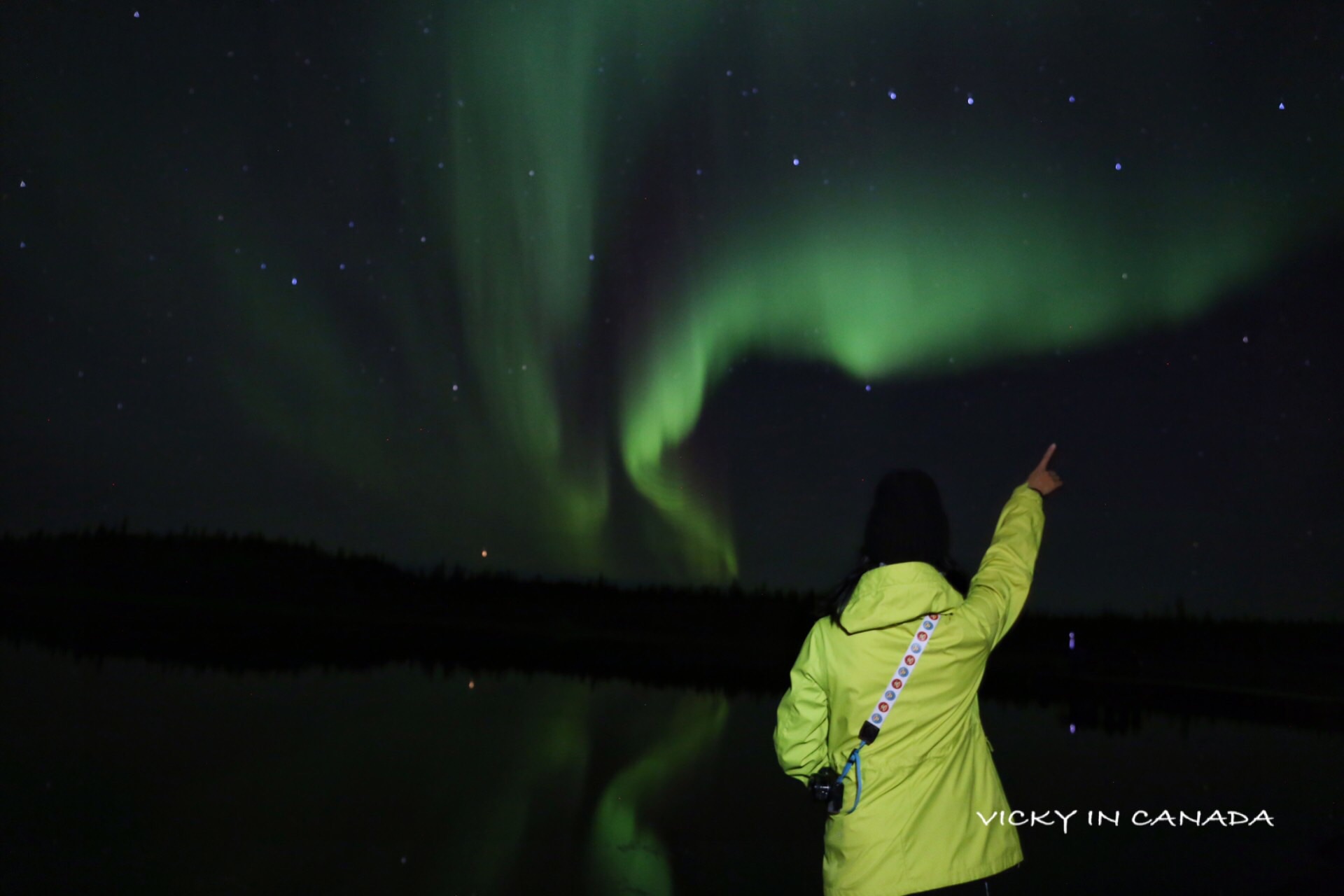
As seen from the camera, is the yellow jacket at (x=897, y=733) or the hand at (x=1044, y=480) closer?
the yellow jacket at (x=897, y=733)

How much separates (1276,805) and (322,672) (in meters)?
14.7

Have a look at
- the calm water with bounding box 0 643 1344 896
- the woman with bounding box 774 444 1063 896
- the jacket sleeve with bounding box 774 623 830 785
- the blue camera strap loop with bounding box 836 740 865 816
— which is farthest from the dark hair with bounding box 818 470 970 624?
the calm water with bounding box 0 643 1344 896

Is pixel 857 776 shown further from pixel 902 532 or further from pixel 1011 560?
pixel 1011 560

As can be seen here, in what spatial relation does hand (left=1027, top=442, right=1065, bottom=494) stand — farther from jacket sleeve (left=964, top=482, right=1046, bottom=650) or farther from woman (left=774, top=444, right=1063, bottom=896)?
woman (left=774, top=444, right=1063, bottom=896)

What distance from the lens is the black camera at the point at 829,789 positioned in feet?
7.07

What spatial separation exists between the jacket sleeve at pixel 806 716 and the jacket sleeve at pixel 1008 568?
1.33ft

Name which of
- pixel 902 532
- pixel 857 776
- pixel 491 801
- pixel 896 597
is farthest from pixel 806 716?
pixel 491 801

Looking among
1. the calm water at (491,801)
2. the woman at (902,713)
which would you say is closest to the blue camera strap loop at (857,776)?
the woman at (902,713)

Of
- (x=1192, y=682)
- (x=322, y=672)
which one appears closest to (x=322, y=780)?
(x=322, y=672)

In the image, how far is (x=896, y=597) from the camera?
206cm

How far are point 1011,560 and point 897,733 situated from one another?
25.3 inches

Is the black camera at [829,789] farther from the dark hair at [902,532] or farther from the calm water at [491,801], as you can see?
the calm water at [491,801]

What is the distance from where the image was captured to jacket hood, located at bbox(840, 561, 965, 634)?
2039 millimetres

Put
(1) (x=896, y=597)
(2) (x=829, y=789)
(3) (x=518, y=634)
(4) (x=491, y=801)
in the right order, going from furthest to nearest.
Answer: (3) (x=518, y=634)
(4) (x=491, y=801)
(2) (x=829, y=789)
(1) (x=896, y=597)
